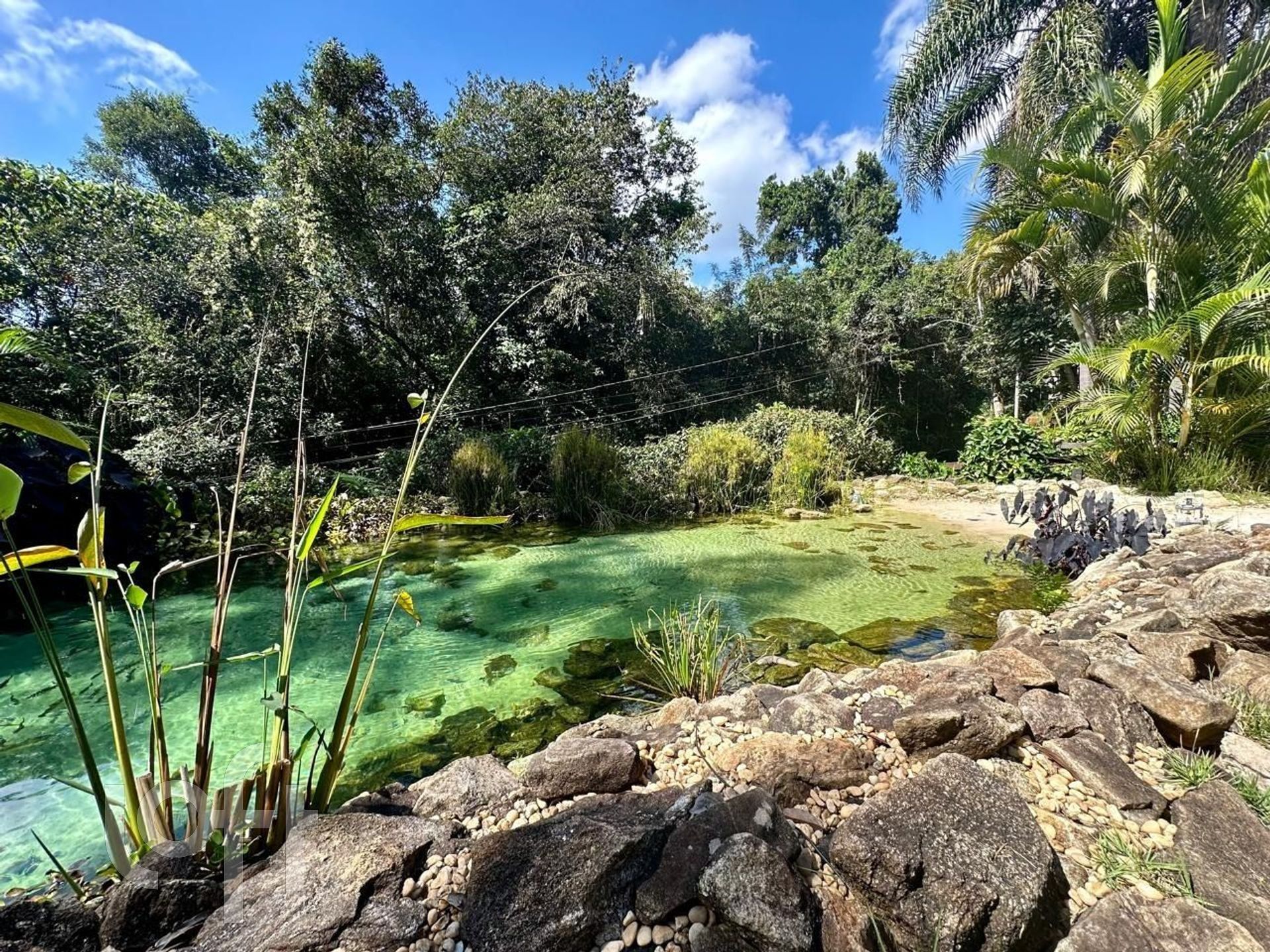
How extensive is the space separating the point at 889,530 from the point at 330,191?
8293mm

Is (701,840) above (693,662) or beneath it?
above

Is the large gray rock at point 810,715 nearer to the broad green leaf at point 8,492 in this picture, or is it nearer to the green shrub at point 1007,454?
the broad green leaf at point 8,492

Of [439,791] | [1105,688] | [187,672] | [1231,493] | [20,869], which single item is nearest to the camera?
[439,791]

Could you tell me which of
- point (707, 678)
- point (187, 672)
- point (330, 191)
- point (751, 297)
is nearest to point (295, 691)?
point (187, 672)

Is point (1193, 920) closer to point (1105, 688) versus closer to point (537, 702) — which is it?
point (1105, 688)

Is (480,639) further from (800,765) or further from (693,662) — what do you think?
(800,765)

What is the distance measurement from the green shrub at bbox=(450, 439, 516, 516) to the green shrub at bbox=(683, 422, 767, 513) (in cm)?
245

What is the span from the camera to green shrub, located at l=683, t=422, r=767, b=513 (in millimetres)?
7453

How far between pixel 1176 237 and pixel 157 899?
8807 mm

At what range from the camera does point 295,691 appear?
8.80 feet

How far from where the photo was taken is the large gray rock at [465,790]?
4.58ft

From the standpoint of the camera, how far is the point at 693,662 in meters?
2.49

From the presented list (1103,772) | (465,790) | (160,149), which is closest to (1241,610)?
(1103,772)

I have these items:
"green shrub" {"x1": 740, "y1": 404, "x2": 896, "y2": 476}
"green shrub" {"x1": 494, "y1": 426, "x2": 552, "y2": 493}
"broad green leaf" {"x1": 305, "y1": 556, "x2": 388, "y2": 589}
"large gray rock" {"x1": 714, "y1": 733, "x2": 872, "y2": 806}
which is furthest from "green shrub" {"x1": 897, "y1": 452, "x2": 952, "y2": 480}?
"broad green leaf" {"x1": 305, "y1": 556, "x2": 388, "y2": 589}
